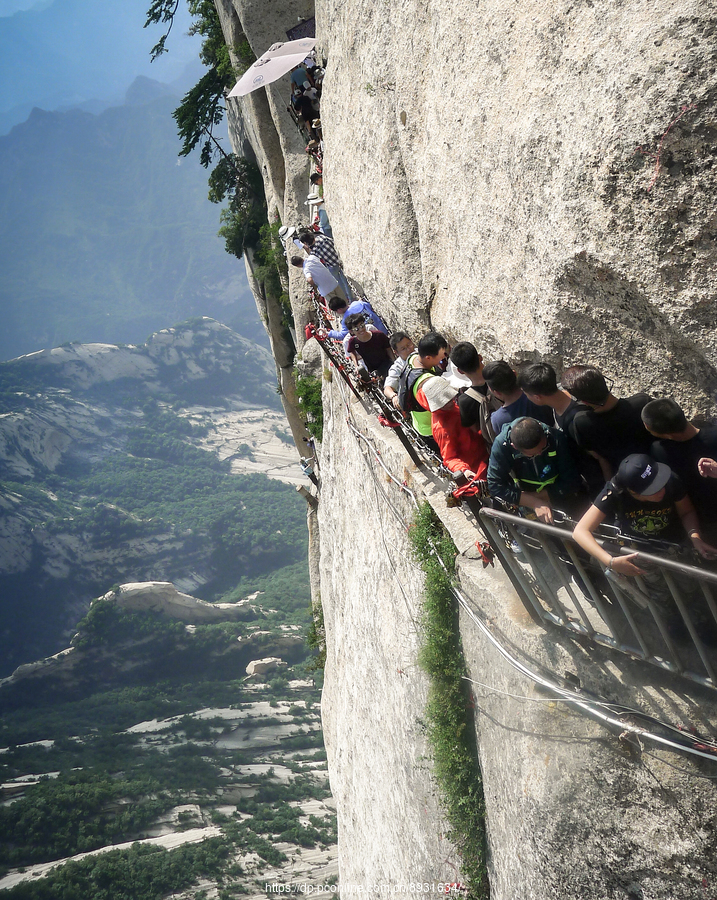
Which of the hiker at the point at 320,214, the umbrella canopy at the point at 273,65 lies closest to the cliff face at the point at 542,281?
the umbrella canopy at the point at 273,65

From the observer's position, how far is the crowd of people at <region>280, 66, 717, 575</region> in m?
3.18

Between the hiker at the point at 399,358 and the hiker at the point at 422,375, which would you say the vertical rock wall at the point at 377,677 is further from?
the hiker at the point at 422,375

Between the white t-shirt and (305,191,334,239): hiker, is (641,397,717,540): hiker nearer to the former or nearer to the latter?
the white t-shirt

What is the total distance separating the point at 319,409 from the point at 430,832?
11.6 meters

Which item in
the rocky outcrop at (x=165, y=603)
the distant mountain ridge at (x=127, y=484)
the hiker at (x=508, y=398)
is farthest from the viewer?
the distant mountain ridge at (x=127, y=484)

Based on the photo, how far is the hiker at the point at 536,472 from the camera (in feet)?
12.5

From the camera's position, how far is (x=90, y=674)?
74.8m

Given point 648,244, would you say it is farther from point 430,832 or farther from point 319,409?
point 319,409

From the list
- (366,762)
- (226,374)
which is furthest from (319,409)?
(226,374)

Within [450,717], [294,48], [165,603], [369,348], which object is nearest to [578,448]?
[450,717]

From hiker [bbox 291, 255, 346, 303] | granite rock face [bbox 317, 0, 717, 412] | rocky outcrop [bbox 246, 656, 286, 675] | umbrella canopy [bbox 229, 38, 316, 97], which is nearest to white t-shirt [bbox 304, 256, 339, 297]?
hiker [bbox 291, 255, 346, 303]

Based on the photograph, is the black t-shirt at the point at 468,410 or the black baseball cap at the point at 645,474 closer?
the black baseball cap at the point at 645,474

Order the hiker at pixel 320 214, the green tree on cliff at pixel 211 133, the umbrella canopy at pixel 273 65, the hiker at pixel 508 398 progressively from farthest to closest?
the green tree on cliff at pixel 211 133 < the hiker at pixel 320 214 < the umbrella canopy at pixel 273 65 < the hiker at pixel 508 398

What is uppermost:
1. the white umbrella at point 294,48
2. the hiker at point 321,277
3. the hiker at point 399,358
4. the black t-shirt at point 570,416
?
the white umbrella at point 294,48
